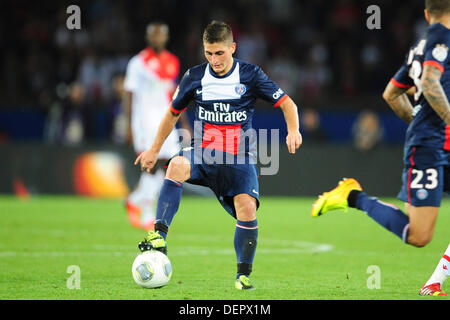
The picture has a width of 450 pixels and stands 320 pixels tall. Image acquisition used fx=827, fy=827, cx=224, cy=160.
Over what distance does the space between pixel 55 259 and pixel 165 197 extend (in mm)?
2229

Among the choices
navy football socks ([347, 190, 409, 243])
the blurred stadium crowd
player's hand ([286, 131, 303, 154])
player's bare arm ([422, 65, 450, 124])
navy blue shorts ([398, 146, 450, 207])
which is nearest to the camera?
player's bare arm ([422, 65, 450, 124])

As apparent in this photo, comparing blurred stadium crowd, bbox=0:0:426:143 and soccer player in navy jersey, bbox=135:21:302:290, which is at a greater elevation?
blurred stadium crowd, bbox=0:0:426:143

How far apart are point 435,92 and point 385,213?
0.95 meters

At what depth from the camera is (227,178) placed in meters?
6.09

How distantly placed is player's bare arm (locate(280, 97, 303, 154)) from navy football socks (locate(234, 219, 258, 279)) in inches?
26.9

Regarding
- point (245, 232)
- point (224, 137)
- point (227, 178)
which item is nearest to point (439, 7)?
point (224, 137)

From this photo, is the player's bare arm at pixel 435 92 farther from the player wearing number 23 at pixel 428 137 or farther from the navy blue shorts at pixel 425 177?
the navy blue shorts at pixel 425 177

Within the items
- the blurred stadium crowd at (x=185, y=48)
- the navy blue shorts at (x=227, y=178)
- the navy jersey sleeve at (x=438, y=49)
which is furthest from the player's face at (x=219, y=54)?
the blurred stadium crowd at (x=185, y=48)

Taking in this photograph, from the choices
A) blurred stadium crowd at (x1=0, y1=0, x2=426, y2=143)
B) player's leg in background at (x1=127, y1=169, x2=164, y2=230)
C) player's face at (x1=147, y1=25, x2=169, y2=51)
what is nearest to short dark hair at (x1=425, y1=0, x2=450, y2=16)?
player's face at (x1=147, y1=25, x2=169, y2=51)

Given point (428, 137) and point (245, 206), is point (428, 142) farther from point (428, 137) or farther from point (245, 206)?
point (245, 206)

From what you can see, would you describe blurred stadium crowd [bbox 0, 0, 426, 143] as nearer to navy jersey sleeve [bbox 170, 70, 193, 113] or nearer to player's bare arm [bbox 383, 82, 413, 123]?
navy jersey sleeve [bbox 170, 70, 193, 113]

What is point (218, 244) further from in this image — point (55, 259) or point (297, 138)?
point (297, 138)

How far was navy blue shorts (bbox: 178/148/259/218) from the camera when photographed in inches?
238
